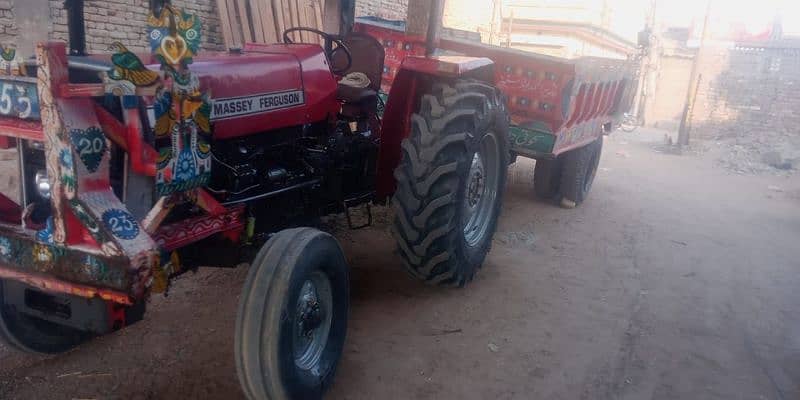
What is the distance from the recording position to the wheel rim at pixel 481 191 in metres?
3.94

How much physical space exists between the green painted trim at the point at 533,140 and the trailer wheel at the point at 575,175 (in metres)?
1.38

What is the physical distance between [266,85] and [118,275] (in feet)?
4.54

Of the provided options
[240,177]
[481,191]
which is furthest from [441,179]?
[240,177]

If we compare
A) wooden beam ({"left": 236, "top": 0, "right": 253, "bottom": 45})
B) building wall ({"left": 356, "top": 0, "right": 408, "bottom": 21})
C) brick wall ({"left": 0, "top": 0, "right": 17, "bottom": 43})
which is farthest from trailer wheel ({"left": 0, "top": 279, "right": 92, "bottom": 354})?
building wall ({"left": 356, "top": 0, "right": 408, "bottom": 21})

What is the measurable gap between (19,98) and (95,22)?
4.74 meters

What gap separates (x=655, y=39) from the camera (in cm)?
2106

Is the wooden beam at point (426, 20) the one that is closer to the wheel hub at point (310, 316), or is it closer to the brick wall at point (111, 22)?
the wheel hub at point (310, 316)

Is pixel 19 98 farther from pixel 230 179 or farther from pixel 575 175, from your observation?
pixel 575 175

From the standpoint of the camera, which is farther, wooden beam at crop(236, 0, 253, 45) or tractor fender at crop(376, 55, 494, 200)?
wooden beam at crop(236, 0, 253, 45)

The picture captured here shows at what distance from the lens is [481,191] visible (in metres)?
4.09

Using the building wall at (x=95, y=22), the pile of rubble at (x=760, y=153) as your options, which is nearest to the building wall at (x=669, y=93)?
the pile of rubble at (x=760, y=153)

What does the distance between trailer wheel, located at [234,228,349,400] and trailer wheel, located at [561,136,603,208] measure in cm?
428

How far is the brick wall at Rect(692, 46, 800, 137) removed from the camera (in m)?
14.2

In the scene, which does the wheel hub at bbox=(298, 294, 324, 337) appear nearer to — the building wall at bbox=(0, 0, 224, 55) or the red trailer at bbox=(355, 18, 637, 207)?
the red trailer at bbox=(355, 18, 637, 207)
